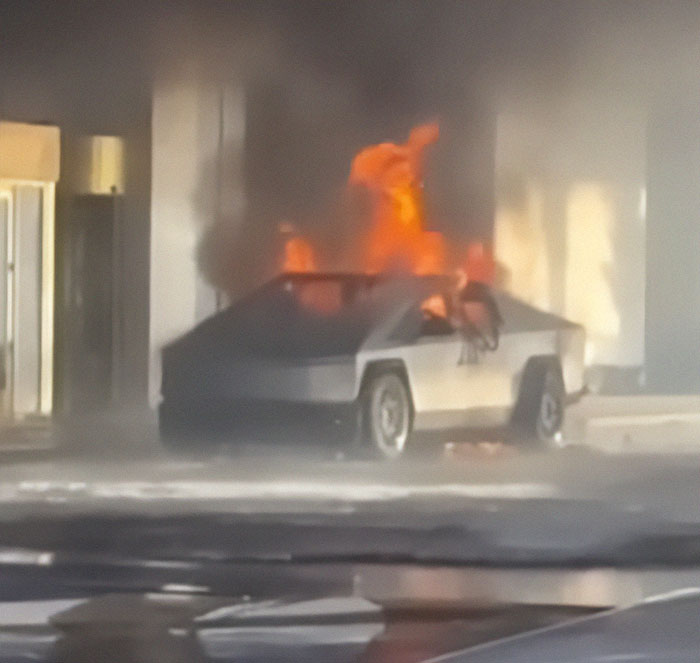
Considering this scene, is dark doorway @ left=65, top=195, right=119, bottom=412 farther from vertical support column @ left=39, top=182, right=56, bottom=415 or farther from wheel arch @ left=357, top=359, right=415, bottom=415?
wheel arch @ left=357, top=359, right=415, bottom=415

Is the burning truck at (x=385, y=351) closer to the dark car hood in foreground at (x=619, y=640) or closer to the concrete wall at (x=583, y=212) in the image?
the concrete wall at (x=583, y=212)

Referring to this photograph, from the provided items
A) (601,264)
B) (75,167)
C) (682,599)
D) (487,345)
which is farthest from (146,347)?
(682,599)

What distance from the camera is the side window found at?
132 centimetres

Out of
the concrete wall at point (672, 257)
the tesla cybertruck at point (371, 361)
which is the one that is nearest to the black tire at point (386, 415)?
the tesla cybertruck at point (371, 361)

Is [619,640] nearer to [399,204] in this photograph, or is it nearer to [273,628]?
[273,628]

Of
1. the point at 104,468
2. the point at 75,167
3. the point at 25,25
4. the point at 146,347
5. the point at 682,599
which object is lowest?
the point at 682,599

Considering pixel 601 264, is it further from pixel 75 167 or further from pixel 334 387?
pixel 75 167

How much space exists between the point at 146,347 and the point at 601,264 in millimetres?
411

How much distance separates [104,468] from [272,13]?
17.1 inches

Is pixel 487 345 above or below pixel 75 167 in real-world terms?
below

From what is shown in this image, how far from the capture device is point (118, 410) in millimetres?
1325

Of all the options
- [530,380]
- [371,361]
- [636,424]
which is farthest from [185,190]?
[636,424]

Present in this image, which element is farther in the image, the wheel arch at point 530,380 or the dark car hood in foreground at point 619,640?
the wheel arch at point 530,380

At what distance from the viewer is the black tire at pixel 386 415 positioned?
4.26 ft
